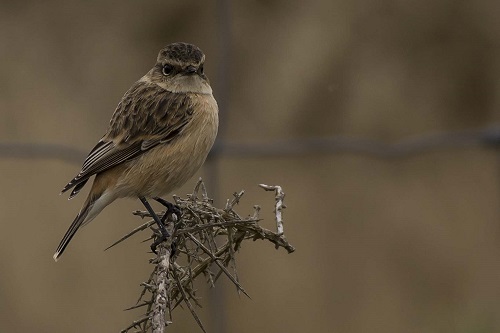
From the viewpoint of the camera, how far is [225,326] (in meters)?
7.76

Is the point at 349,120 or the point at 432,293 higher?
the point at 349,120

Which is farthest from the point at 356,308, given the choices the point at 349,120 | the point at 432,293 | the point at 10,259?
the point at 10,259

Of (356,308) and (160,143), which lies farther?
(356,308)

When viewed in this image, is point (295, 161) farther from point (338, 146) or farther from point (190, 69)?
point (190, 69)

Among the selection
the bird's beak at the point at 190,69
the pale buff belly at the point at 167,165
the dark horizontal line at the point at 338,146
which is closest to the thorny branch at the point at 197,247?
the pale buff belly at the point at 167,165

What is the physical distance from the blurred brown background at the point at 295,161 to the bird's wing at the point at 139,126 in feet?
6.70

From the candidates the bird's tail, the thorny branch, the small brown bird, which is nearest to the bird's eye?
the small brown bird

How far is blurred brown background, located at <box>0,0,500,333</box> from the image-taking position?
753cm

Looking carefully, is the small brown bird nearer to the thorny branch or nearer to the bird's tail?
the bird's tail

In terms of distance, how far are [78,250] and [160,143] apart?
266 centimetres

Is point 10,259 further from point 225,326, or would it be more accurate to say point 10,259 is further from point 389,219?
point 389,219

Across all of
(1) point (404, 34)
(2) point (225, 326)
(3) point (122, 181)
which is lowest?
(2) point (225, 326)

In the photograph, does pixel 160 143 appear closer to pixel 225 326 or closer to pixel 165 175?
pixel 165 175

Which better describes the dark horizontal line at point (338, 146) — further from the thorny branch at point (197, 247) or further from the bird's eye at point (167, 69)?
the thorny branch at point (197, 247)
